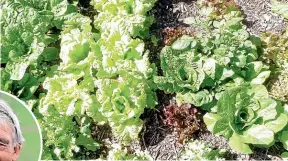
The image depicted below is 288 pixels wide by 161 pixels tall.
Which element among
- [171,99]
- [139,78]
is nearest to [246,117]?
[171,99]

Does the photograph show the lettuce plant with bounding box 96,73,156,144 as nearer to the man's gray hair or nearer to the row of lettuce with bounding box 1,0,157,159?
the row of lettuce with bounding box 1,0,157,159

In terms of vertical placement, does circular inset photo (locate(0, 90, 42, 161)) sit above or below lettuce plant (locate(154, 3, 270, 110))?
below

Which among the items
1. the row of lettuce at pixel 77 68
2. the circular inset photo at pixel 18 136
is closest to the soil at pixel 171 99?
the row of lettuce at pixel 77 68

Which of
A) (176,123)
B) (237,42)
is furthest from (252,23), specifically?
(176,123)

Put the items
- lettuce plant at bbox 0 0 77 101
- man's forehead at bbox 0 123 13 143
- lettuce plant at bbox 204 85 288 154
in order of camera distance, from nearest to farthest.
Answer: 1. man's forehead at bbox 0 123 13 143
2. lettuce plant at bbox 204 85 288 154
3. lettuce plant at bbox 0 0 77 101

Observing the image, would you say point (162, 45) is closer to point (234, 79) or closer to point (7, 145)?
point (234, 79)

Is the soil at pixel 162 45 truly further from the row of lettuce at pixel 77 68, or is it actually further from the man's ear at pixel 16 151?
the man's ear at pixel 16 151

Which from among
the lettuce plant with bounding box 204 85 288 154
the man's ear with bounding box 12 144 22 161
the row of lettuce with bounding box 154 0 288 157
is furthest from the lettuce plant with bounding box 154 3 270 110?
the man's ear with bounding box 12 144 22 161
